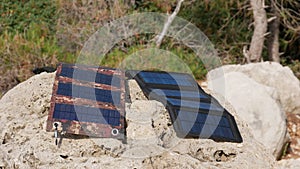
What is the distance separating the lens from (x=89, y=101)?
3.38m

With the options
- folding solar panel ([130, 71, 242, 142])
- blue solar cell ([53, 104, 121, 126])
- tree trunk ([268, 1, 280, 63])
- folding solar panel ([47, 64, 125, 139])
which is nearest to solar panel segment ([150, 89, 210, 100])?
folding solar panel ([130, 71, 242, 142])

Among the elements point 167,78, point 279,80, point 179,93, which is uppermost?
point 279,80

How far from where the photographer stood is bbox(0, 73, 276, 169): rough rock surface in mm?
3111

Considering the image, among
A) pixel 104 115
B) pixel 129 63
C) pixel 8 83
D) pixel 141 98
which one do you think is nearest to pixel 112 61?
pixel 129 63

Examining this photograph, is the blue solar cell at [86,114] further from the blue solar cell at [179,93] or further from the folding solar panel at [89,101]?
the blue solar cell at [179,93]

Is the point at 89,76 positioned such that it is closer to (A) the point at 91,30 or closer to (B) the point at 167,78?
(B) the point at 167,78

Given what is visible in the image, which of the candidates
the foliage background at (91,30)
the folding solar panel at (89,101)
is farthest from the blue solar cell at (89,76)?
the foliage background at (91,30)

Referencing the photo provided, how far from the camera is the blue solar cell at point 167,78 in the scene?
3.99 metres

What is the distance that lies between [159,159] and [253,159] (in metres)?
0.68

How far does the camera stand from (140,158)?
10.2 ft

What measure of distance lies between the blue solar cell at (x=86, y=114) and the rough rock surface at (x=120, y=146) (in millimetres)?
110

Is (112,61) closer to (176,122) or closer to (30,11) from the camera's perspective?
(30,11)

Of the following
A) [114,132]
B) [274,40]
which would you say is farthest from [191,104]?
[274,40]

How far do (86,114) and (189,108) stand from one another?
2.38 feet
